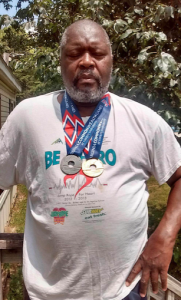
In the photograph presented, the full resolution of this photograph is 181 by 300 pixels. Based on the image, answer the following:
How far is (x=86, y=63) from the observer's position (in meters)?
1.69

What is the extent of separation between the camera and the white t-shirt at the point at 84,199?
1.52 m

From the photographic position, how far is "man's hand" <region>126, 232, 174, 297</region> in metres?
1.54

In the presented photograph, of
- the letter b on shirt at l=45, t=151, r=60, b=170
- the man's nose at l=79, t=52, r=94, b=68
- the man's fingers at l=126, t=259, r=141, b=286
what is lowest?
the man's fingers at l=126, t=259, r=141, b=286

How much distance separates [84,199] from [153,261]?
46 centimetres

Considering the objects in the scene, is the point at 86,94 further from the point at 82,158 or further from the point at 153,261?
the point at 153,261

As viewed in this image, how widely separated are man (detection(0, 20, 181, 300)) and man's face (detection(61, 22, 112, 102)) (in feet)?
0.04

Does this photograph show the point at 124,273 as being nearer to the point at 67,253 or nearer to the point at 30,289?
the point at 67,253

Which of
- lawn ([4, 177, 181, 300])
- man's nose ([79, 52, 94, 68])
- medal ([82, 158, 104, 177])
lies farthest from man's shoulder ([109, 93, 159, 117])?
lawn ([4, 177, 181, 300])

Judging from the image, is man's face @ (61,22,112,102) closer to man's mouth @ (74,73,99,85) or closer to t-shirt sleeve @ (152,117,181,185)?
man's mouth @ (74,73,99,85)

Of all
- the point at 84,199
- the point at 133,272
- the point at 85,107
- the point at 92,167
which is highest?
the point at 85,107

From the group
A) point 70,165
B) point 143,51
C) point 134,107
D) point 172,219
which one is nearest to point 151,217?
point 143,51

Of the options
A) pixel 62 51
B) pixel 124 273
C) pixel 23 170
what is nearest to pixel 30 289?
pixel 124 273

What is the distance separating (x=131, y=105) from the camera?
1679 millimetres

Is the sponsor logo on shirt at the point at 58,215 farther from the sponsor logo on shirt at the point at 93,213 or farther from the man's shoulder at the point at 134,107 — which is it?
the man's shoulder at the point at 134,107
